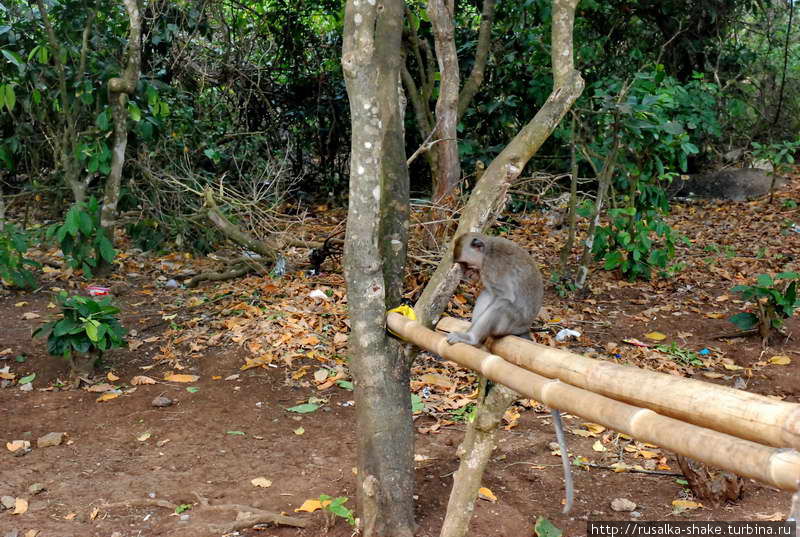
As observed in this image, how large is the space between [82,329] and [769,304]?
535 cm

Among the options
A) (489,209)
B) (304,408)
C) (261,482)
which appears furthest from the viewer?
(304,408)

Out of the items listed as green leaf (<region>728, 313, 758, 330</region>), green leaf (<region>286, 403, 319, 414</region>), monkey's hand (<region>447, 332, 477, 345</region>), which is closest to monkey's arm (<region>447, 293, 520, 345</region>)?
monkey's hand (<region>447, 332, 477, 345</region>)

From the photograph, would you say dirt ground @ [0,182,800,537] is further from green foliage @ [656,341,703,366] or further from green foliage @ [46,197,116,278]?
green foliage @ [46,197,116,278]

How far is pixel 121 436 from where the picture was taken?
4.86 meters

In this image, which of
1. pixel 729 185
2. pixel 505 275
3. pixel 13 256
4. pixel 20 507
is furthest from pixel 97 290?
pixel 729 185

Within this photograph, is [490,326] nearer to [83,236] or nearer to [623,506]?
[623,506]

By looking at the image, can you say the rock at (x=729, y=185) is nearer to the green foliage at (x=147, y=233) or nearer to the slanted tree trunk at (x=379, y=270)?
the green foliage at (x=147, y=233)

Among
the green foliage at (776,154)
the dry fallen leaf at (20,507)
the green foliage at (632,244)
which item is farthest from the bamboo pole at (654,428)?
the green foliage at (776,154)

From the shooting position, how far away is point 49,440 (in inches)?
185

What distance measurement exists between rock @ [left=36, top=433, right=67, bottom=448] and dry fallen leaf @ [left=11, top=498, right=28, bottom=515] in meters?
0.63

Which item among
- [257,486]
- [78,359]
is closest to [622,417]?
[257,486]

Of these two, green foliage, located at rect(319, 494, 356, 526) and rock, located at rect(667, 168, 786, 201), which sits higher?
rock, located at rect(667, 168, 786, 201)

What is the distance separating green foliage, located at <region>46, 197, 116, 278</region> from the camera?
682 cm

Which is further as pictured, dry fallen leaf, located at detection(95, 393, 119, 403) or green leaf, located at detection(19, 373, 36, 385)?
green leaf, located at detection(19, 373, 36, 385)
